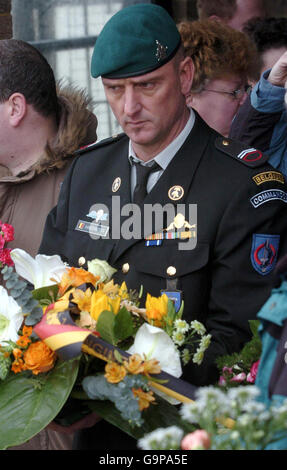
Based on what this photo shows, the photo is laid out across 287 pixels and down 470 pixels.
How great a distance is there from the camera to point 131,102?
2.10 m

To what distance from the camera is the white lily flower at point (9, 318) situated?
1658mm

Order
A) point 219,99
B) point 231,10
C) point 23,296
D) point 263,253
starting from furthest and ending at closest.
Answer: point 231,10
point 219,99
point 263,253
point 23,296

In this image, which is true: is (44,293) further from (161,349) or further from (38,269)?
(161,349)

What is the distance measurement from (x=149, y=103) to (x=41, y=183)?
2.86ft

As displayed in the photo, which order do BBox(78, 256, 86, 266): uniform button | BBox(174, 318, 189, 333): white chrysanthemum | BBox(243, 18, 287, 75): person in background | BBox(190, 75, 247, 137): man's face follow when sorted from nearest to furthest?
BBox(174, 318, 189, 333): white chrysanthemum < BBox(78, 256, 86, 266): uniform button < BBox(190, 75, 247, 137): man's face < BBox(243, 18, 287, 75): person in background

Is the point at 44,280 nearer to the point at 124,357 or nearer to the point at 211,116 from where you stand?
the point at 124,357

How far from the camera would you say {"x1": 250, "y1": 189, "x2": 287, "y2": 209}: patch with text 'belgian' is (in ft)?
6.81

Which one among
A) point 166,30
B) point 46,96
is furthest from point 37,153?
point 166,30

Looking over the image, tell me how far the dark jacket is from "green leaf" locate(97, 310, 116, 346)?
328mm

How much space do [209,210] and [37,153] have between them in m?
0.99

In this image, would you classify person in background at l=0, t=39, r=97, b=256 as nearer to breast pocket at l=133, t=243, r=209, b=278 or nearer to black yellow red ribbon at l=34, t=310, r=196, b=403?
breast pocket at l=133, t=243, r=209, b=278

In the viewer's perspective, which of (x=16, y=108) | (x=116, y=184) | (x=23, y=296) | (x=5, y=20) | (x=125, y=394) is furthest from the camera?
(x=5, y=20)

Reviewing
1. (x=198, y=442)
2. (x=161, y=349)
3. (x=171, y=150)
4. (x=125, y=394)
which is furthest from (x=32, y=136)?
(x=198, y=442)

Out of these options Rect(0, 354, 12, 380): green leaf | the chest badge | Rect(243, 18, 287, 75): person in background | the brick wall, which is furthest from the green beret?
the brick wall
